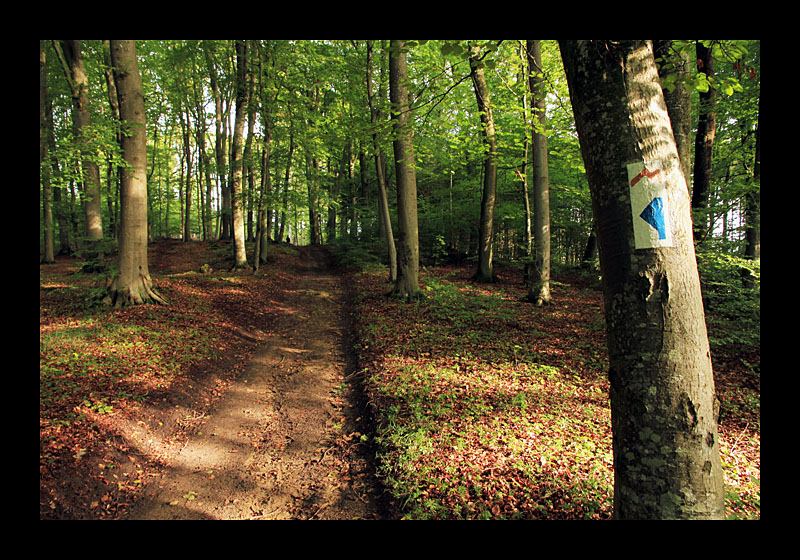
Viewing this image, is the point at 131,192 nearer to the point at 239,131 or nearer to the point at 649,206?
the point at 239,131

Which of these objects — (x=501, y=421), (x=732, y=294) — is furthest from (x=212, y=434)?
(x=732, y=294)

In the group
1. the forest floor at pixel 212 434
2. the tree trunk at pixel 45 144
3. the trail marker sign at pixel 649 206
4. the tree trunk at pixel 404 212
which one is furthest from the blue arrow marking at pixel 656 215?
the tree trunk at pixel 45 144

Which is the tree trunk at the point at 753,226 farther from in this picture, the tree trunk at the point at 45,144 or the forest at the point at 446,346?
the tree trunk at the point at 45,144

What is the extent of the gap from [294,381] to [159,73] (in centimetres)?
2448

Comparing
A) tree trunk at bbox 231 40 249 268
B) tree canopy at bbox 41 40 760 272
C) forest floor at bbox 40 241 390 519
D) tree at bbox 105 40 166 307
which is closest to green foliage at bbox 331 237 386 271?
tree canopy at bbox 41 40 760 272

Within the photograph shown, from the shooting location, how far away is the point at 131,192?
9.24m

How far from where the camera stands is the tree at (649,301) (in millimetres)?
1839

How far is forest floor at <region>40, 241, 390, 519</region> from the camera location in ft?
11.4

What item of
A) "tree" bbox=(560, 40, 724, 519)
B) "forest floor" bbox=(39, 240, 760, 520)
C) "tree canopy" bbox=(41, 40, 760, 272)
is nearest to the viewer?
"tree" bbox=(560, 40, 724, 519)

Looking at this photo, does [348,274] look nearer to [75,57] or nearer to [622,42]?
[75,57]

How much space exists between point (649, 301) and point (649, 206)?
1.68 ft

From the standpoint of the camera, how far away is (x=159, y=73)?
2131cm

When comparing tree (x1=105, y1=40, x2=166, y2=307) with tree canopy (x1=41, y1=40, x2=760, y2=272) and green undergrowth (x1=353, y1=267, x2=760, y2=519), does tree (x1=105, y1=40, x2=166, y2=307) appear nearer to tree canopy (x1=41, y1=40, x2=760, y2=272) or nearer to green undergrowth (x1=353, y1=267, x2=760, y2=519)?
tree canopy (x1=41, y1=40, x2=760, y2=272)
